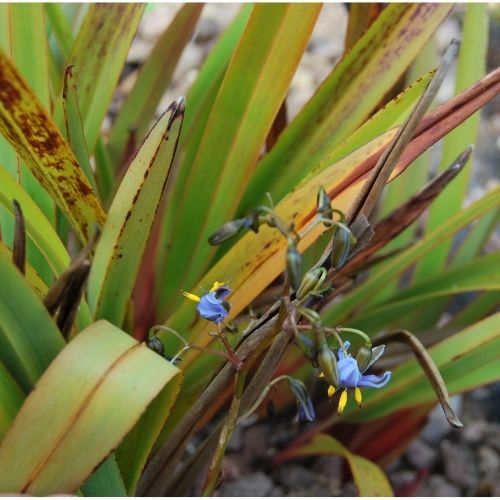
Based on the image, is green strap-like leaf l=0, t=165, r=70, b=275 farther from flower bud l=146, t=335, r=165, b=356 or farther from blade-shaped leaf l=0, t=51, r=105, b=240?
flower bud l=146, t=335, r=165, b=356

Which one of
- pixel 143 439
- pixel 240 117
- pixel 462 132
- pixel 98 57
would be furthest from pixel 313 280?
pixel 462 132

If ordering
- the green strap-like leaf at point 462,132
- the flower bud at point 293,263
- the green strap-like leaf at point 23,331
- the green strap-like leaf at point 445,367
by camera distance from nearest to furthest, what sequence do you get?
the flower bud at point 293,263
the green strap-like leaf at point 23,331
the green strap-like leaf at point 445,367
the green strap-like leaf at point 462,132

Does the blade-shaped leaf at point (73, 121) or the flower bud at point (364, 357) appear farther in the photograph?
the blade-shaped leaf at point (73, 121)

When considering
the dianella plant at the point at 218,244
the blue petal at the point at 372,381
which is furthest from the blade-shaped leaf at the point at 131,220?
the blue petal at the point at 372,381

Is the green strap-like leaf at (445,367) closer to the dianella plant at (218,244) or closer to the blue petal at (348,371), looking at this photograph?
the dianella plant at (218,244)

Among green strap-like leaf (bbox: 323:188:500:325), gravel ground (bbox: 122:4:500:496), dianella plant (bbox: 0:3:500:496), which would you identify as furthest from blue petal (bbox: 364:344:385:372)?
gravel ground (bbox: 122:4:500:496)

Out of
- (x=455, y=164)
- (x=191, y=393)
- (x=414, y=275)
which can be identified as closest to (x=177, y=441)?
(x=191, y=393)
